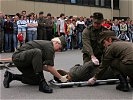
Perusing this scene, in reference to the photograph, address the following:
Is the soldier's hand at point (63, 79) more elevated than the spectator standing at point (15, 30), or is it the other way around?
the spectator standing at point (15, 30)

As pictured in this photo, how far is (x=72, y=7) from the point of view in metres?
28.0

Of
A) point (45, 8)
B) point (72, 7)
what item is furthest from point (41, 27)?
point (72, 7)

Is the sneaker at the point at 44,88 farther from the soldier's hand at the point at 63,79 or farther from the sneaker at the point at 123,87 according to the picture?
the sneaker at the point at 123,87

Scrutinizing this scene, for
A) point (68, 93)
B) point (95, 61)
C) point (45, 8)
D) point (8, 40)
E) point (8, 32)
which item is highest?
point (45, 8)

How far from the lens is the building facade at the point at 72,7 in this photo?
871 inches

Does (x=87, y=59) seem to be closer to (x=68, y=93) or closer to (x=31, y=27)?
(x=68, y=93)

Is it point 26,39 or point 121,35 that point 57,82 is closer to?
point 26,39

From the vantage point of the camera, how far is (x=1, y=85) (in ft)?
24.8

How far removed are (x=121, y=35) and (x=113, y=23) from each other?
2.91 feet

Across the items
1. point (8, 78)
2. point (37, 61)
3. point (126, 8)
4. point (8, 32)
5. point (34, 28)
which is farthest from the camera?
point (126, 8)

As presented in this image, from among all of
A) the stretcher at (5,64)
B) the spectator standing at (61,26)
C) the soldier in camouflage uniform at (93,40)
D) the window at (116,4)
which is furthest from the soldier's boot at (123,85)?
the window at (116,4)

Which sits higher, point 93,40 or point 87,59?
point 93,40

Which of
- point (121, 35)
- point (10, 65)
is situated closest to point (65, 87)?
point (10, 65)

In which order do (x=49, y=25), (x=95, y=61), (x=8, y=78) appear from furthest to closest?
1. (x=49, y=25)
2. (x=95, y=61)
3. (x=8, y=78)
